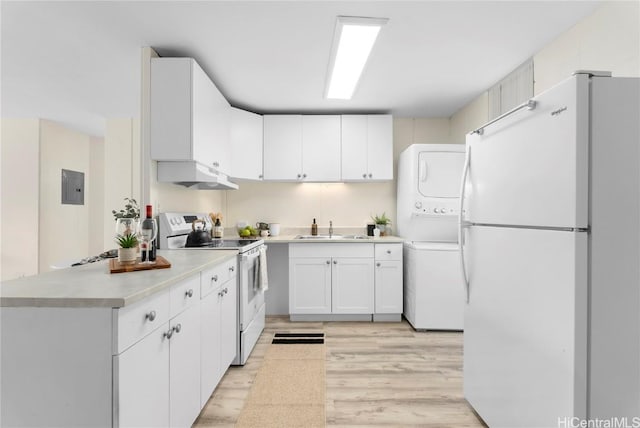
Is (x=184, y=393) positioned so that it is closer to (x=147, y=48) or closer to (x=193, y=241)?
(x=193, y=241)

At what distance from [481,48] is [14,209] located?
5.91 meters

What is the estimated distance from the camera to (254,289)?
3.02m

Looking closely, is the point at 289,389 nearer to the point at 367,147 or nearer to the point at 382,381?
the point at 382,381

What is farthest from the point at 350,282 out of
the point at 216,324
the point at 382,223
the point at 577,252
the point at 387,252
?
the point at 577,252

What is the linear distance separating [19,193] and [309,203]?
13.1ft

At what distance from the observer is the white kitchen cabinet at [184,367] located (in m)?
1.50

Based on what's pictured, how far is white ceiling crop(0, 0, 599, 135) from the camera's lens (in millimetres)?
2064

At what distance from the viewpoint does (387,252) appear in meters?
3.68

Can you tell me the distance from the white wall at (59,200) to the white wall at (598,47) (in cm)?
591

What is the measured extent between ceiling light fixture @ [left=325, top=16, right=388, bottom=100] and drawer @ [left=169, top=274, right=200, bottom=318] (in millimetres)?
→ 1827

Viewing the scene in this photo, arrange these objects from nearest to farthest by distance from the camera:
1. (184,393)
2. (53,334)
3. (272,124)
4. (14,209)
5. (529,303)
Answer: (53,334) < (529,303) < (184,393) < (272,124) < (14,209)

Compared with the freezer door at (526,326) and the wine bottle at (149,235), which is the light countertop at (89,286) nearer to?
the wine bottle at (149,235)

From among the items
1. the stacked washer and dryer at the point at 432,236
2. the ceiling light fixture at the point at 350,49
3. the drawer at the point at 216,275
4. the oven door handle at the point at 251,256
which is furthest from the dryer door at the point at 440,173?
the drawer at the point at 216,275

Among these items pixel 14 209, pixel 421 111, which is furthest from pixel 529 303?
pixel 14 209
